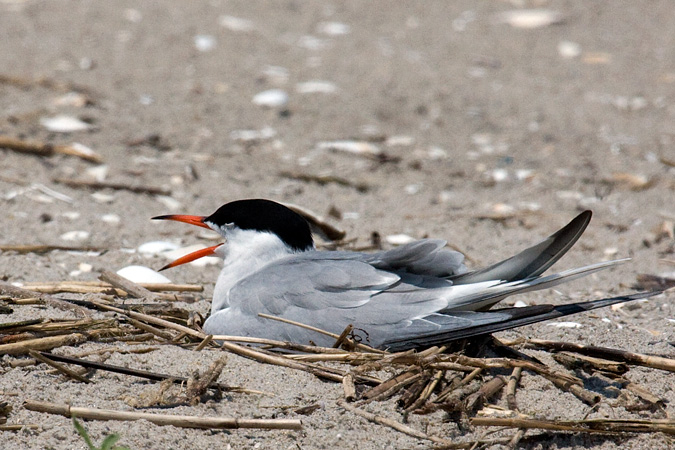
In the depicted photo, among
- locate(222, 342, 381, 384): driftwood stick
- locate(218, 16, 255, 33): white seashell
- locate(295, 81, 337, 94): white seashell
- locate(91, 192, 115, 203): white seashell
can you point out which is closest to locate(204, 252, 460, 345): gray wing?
locate(222, 342, 381, 384): driftwood stick

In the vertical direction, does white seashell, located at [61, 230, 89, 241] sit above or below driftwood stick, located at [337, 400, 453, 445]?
below

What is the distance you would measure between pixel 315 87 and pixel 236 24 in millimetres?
1495

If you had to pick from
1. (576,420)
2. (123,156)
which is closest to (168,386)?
(576,420)

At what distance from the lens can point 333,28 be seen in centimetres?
850

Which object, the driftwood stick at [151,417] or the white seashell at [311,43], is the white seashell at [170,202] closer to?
the driftwood stick at [151,417]

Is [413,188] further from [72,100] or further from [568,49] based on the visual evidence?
[568,49]

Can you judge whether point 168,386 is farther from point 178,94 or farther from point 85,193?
point 178,94

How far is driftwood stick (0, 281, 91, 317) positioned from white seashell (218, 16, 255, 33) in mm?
5229

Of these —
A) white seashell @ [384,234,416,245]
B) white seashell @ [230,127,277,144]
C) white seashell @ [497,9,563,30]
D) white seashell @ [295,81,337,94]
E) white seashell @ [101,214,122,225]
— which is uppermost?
white seashell @ [497,9,563,30]

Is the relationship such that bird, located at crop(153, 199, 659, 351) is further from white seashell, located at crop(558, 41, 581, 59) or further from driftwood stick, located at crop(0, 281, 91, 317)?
white seashell, located at crop(558, 41, 581, 59)

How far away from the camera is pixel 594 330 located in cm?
362

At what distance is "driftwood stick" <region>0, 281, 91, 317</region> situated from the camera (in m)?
3.34

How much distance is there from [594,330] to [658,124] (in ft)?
13.2

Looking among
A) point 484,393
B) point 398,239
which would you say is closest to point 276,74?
point 398,239
